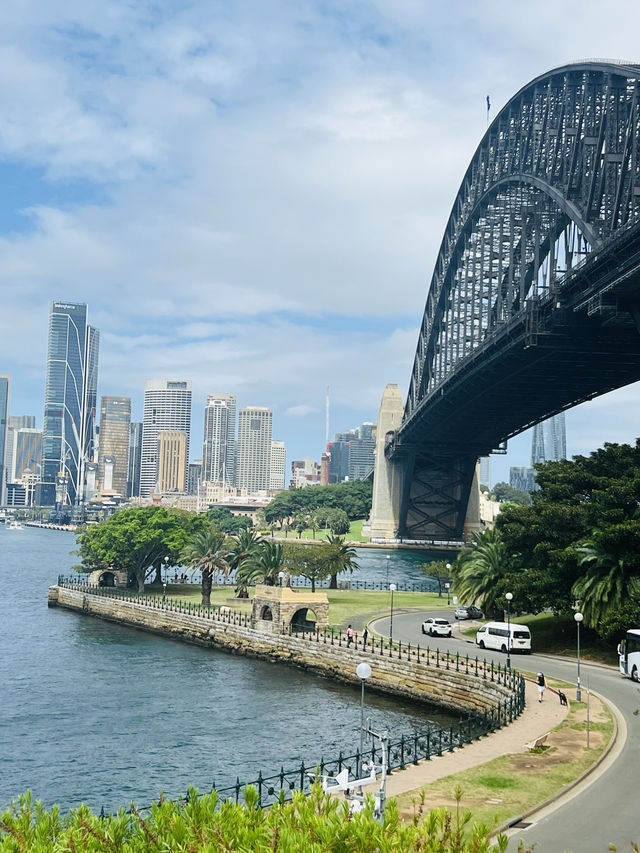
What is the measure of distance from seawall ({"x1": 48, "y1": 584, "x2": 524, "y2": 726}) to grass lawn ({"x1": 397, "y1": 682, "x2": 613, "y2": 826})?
5.42m

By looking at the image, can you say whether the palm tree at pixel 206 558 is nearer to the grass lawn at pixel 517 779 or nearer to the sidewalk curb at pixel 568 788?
the sidewalk curb at pixel 568 788

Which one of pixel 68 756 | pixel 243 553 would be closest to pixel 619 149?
pixel 243 553

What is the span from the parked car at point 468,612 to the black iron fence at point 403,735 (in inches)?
486

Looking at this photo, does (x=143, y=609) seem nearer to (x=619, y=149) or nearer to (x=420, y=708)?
(x=420, y=708)

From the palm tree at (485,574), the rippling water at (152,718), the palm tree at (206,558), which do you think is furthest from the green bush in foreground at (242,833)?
the palm tree at (206,558)

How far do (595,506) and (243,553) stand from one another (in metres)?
42.8

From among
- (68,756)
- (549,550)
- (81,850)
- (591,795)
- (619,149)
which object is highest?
(619,149)

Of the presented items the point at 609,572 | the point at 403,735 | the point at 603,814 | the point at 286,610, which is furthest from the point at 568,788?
the point at 286,610

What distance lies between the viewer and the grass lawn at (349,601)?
7512 centimetres

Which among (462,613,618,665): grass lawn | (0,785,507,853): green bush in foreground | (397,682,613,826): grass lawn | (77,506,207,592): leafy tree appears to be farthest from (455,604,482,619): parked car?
(0,785,507,853): green bush in foreground

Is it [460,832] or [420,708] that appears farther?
[420,708]

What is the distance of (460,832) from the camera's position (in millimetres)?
14133

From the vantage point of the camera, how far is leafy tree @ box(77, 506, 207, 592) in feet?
316

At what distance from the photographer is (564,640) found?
58.2 meters
